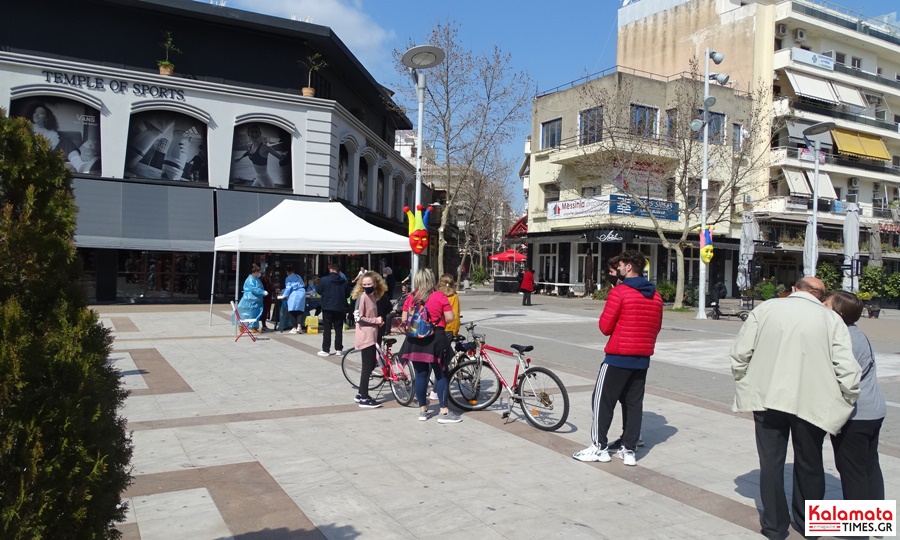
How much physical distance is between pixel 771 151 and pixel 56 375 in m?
43.0

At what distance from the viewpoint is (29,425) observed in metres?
2.24

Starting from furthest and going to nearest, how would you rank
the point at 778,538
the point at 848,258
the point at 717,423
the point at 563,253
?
the point at 563,253, the point at 848,258, the point at 717,423, the point at 778,538

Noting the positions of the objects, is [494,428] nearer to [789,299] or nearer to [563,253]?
[789,299]

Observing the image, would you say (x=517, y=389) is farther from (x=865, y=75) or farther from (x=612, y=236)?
(x=865, y=75)

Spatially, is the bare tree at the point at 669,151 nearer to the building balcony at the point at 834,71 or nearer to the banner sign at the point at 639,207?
the banner sign at the point at 639,207

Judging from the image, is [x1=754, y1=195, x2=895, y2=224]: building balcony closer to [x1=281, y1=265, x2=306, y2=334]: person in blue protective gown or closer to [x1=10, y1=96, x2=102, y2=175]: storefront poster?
[x1=281, y1=265, x2=306, y2=334]: person in blue protective gown

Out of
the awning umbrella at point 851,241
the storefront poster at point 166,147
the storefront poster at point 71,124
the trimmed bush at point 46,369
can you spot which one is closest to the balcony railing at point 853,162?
the awning umbrella at point 851,241

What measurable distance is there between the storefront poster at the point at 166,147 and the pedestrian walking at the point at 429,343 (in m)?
18.4

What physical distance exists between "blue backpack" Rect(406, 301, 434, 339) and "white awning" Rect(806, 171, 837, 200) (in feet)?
135

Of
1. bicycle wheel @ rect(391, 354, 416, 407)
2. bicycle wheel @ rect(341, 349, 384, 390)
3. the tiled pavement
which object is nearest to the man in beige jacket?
the tiled pavement

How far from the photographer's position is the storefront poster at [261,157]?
24047mm

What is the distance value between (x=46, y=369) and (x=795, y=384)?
157 inches

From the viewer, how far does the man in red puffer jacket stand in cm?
570

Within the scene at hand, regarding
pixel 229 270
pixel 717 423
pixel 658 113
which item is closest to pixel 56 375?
pixel 717 423
